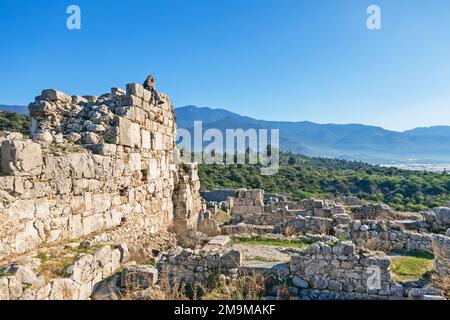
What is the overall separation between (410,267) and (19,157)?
26.5ft

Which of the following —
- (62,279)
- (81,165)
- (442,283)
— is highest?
(81,165)

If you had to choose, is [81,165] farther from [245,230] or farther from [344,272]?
[245,230]

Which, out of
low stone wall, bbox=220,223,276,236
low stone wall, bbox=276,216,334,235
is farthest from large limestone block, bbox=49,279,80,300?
low stone wall, bbox=276,216,334,235

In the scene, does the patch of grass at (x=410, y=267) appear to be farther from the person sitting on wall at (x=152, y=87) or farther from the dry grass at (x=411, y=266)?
the person sitting on wall at (x=152, y=87)

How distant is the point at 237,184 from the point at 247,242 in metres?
25.7

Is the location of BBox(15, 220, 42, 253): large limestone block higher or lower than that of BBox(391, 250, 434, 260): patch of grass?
higher

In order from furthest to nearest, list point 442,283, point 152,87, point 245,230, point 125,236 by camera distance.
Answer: point 245,230, point 152,87, point 125,236, point 442,283

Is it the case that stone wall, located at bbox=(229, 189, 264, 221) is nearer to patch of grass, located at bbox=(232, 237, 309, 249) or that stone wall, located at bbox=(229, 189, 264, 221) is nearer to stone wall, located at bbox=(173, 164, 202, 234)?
stone wall, located at bbox=(173, 164, 202, 234)

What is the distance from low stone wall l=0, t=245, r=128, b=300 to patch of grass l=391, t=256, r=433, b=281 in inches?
212

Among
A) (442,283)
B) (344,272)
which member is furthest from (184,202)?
(442,283)

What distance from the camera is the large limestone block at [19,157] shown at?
5.08 m

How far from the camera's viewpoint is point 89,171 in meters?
6.69

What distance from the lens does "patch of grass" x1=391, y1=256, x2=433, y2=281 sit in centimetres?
722
